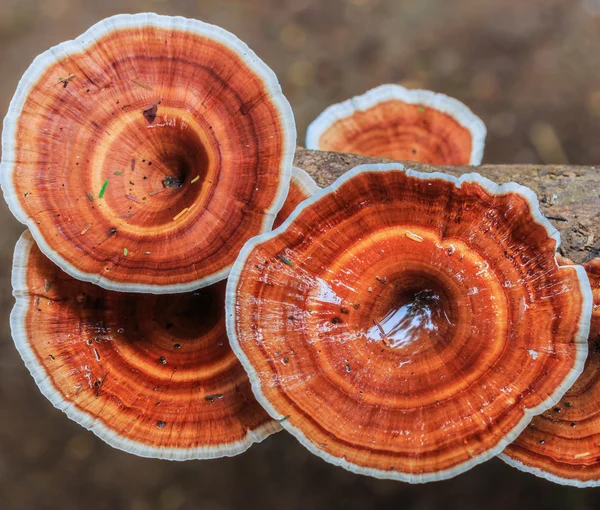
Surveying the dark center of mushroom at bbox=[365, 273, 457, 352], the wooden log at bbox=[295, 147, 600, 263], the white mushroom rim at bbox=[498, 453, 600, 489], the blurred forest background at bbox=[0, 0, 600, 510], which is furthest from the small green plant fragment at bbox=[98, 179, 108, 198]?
the blurred forest background at bbox=[0, 0, 600, 510]

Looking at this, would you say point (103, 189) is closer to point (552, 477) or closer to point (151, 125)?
point (151, 125)

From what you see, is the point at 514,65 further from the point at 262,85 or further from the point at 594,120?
the point at 262,85

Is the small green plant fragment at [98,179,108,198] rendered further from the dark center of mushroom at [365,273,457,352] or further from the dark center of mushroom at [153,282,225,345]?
the dark center of mushroom at [365,273,457,352]

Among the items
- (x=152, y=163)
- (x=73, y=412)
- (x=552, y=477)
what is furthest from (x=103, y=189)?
(x=552, y=477)

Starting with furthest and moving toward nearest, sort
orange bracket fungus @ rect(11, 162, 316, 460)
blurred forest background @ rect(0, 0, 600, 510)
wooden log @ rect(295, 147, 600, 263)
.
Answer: blurred forest background @ rect(0, 0, 600, 510)
wooden log @ rect(295, 147, 600, 263)
orange bracket fungus @ rect(11, 162, 316, 460)

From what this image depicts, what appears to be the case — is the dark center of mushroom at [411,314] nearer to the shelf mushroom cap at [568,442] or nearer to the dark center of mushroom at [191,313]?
the shelf mushroom cap at [568,442]

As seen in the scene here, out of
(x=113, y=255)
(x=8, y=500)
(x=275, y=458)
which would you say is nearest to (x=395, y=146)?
(x=113, y=255)

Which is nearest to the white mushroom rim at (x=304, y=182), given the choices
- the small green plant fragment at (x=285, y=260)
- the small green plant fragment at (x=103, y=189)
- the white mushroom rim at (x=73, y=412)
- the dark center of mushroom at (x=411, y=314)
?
the small green plant fragment at (x=285, y=260)
